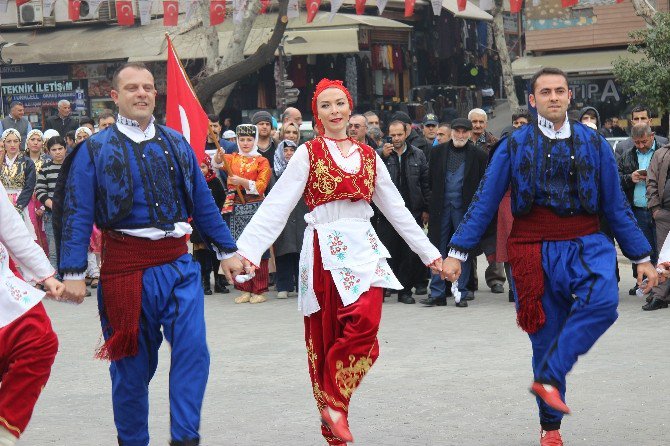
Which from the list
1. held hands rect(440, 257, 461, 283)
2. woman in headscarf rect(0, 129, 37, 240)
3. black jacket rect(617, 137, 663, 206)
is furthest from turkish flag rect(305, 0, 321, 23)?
held hands rect(440, 257, 461, 283)

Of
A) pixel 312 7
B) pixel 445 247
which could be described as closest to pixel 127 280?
pixel 445 247

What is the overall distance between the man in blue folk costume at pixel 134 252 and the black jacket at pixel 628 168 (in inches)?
298

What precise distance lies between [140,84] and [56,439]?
209 centimetres

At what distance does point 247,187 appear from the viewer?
13438mm

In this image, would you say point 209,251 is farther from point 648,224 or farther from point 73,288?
point 73,288

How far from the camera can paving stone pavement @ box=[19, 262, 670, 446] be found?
7.11 m

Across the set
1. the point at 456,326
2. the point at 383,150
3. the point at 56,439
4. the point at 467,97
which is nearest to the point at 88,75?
the point at 467,97

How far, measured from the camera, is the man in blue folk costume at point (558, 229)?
6516 millimetres

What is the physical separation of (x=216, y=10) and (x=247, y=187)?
13.9m

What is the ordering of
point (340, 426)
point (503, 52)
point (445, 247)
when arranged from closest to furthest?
point (340, 426) < point (445, 247) < point (503, 52)

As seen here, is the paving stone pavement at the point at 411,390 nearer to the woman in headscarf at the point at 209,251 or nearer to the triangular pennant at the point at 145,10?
the woman in headscarf at the point at 209,251

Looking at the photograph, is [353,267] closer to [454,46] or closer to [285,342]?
[285,342]

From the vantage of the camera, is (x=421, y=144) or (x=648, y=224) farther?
(x=421, y=144)

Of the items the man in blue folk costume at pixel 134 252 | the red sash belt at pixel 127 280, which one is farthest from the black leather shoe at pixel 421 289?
the red sash belt at pixel 127 280
